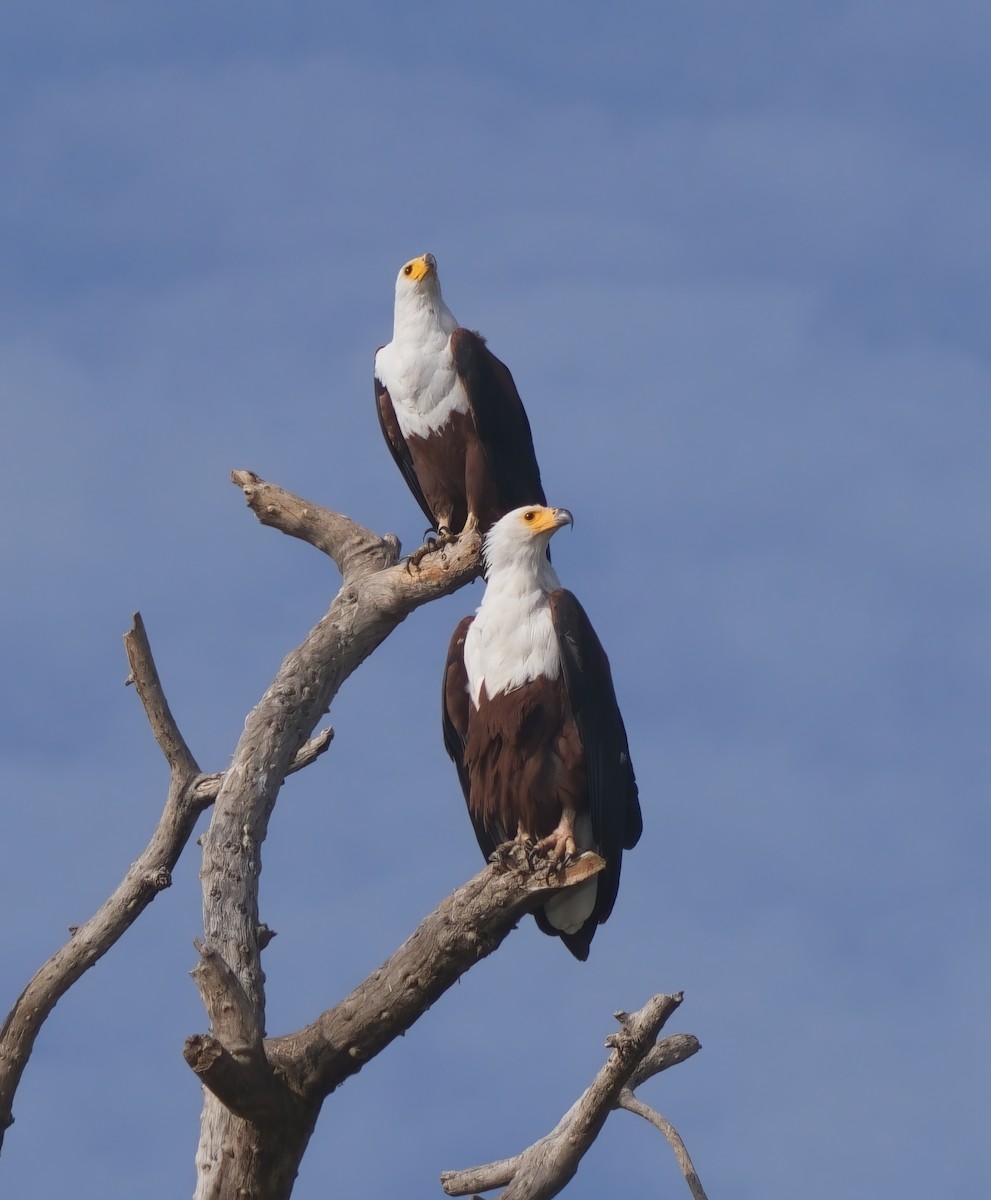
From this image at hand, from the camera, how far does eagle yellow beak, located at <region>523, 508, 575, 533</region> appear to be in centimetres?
824

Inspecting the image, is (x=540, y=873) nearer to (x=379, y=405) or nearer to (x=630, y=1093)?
(x=630, y=1093)

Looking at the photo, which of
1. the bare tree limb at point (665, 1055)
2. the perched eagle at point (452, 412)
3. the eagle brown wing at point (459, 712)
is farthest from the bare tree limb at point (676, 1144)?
the perched eagle at point (452, 412)

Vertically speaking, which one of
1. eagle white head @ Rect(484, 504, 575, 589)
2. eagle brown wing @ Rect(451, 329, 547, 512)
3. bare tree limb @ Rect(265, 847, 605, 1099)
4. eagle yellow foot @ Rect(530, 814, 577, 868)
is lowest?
bare tree limb @ Rect(265, 847, 605, 1099)

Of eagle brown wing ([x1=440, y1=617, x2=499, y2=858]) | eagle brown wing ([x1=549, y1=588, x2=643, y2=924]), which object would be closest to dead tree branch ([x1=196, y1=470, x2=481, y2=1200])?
eagle brown wing ([x1=440, y1=617, x2=499, y2=858])

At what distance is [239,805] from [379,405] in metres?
3.31

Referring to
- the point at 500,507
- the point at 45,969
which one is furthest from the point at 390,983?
the point at 500,507

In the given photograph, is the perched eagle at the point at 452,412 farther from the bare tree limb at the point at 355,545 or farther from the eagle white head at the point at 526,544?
the eagle white head at the point at 526,544

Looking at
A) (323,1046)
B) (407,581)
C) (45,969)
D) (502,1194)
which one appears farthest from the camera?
(407,581)

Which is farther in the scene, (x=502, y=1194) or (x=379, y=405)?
(x=379, y=405)

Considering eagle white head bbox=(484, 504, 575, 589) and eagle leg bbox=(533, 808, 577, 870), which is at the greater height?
eagle white head bbox=(484, 504, 575, 589)

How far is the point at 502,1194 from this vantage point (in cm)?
704

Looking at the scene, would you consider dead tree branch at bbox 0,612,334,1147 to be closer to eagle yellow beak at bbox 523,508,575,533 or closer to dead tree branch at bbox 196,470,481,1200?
dead tree branch at bbox 196,470,481,1200

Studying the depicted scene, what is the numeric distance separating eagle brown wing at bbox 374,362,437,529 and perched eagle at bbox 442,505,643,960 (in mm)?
2860

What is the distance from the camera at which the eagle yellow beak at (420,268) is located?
34.4 feet
